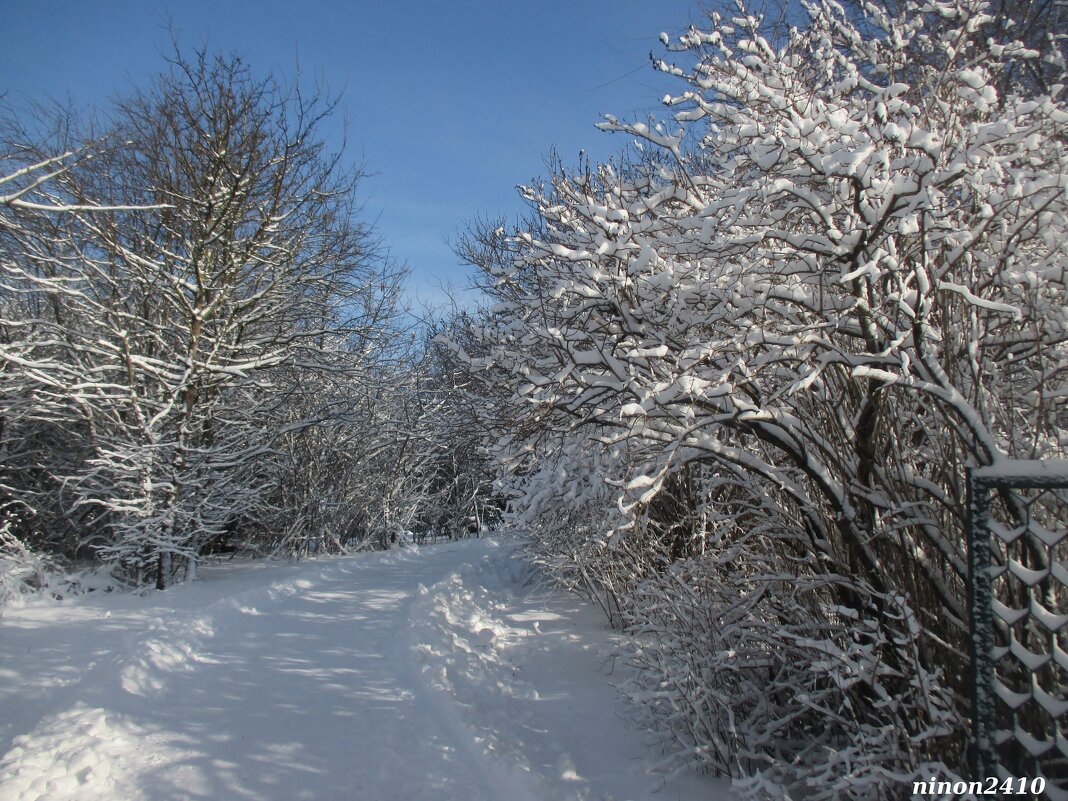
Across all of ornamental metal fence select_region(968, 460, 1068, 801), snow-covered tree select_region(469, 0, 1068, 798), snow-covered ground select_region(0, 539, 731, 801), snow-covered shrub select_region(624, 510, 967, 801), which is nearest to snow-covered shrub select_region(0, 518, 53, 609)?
snow-covered ground select_region(0, 539, 731, 801)

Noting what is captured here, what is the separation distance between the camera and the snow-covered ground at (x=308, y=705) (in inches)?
148

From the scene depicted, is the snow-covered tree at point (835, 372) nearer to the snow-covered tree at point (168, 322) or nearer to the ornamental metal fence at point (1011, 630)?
the ornamental metal fence at point (1011, 630)

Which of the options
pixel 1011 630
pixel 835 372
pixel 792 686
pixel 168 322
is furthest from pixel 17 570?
pixel 1011 630

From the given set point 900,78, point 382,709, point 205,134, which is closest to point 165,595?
point 382,709

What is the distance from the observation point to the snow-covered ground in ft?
12.3

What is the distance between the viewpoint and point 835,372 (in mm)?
3674

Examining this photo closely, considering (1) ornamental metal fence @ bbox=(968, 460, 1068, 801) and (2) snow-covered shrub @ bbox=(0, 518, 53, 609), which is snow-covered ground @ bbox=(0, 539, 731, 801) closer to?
(2) snow-covered shrub @ bbox=(0, 518, 53, 609)

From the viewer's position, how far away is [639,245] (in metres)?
3.83

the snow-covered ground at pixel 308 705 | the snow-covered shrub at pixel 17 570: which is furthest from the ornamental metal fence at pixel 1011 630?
the snow-covered shrub at pixel 17 570

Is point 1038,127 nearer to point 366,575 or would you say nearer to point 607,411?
point 607,411

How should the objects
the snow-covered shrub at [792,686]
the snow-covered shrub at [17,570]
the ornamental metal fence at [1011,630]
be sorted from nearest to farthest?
the ornamental metal fence at [1011,630] < the snow-covered shrub at [792,686] < the snow-covered shrub at [17,570]

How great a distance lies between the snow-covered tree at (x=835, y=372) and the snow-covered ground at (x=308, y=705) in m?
0.93

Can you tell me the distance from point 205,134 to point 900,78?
9935 millimetres

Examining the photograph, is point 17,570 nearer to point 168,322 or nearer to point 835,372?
point 168,322
